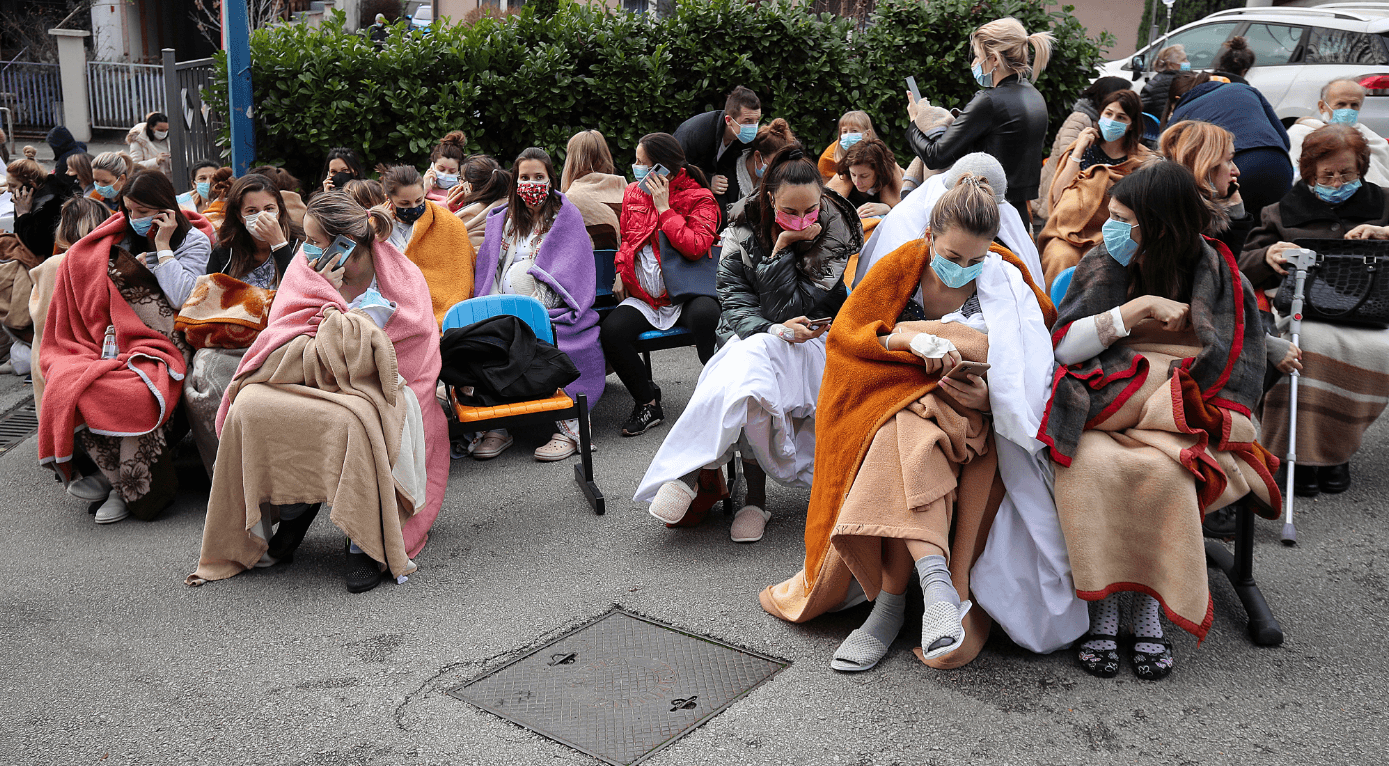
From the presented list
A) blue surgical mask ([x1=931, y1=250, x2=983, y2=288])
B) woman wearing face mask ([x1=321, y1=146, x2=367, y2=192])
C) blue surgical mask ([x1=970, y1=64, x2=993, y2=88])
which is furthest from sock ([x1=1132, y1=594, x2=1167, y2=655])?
woman wearing face mask ([x1=321, y1=146, x2=367, y2=192])

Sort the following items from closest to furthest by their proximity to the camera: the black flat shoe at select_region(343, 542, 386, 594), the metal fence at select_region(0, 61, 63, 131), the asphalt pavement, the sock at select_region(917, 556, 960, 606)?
the asphalt pavement < the sock at select_region(917, 556, 960, 606) < the black flat shoe at select_region(343, 542, 386, 594) < the metal fence at select_region(0, 61, 63, 131)

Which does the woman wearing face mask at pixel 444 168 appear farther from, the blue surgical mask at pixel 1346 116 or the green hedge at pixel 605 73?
the blue surgical mask at pixel 1346 116

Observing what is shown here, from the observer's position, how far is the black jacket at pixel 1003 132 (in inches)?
203

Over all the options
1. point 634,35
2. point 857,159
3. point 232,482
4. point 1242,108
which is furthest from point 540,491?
point 634,35

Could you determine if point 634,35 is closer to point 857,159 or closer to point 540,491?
point 857,159

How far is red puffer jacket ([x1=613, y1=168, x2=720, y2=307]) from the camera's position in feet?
19.3

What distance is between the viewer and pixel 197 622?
3.72 metres

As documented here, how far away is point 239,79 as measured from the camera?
Result: 7527mm

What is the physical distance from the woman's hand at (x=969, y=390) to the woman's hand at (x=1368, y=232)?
2559mm

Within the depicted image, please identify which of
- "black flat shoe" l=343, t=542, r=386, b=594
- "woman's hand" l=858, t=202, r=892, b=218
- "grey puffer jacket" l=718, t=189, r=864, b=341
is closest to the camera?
"black flat shoe" l=343, t=542, r=386, b=594

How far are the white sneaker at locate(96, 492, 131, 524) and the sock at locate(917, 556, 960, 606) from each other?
12.8 ft

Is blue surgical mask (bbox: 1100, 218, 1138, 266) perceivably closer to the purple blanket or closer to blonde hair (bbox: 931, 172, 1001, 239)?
blonde hair (bbox: 931, 172, 1001, 239)

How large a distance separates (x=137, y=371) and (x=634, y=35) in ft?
17.4

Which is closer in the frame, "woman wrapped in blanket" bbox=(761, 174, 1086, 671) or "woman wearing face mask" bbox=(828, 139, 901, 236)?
"woman wrapped in blanket" bbox=(761, 174, 1086, 671)
